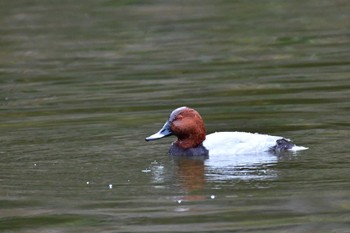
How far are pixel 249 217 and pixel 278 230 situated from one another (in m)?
0.44

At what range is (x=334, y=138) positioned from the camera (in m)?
11.2

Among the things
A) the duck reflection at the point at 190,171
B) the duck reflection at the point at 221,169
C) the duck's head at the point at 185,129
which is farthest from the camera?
the duck's head at the point at 185,129

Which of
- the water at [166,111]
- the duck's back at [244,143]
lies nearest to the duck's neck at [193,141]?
the water at [166,111]

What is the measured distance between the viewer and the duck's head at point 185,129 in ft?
37.5

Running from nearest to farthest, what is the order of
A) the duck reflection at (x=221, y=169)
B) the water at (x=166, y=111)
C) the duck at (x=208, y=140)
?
the water at (x=166, y=111) < the duck reflection at (x=221, y=169) < the duck at (x=208, y=140)

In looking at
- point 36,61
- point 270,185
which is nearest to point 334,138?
point 270,185

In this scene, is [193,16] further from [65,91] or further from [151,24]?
[65,91]

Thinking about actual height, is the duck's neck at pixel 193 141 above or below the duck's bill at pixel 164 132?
below

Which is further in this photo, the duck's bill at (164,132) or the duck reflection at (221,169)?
the duck's bill at (164,132)

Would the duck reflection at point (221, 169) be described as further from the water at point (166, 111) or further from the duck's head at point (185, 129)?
the duck's head at point (185, 129)

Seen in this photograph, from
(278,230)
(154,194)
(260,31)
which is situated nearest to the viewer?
(278,230)

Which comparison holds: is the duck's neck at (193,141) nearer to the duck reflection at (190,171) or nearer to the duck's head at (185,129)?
the duck's head at (185,129)

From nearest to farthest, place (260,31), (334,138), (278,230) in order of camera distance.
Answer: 1. (278,230)
2. (334,138)
3. (260,31)

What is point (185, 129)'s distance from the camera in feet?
37.5
